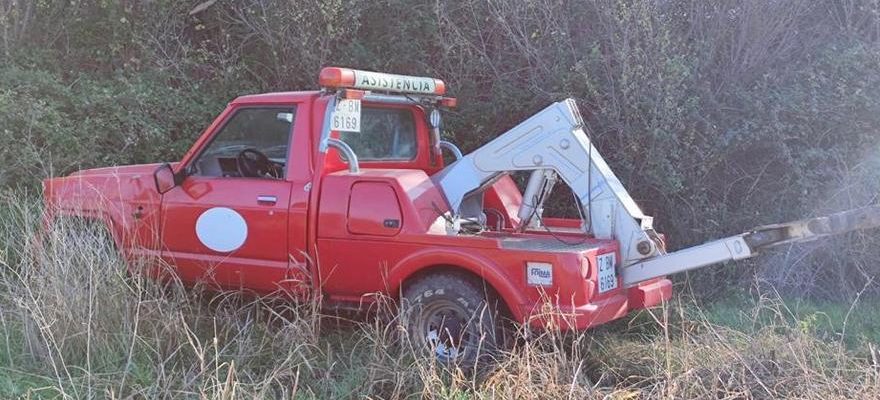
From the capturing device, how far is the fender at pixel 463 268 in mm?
4512

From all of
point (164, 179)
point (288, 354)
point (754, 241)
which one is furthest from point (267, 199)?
point (754, 241)

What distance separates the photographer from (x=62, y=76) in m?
9.41

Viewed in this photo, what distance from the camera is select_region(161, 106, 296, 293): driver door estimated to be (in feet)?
17.2

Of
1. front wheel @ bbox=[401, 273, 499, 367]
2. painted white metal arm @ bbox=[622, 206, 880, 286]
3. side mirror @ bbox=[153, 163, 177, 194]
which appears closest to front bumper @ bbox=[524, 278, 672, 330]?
painted white metal arm @ bbox=[622, 206, 880, 286]

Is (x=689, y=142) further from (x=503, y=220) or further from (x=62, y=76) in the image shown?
(x=62, y=76)

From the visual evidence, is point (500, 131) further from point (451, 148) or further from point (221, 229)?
point (221, 229)

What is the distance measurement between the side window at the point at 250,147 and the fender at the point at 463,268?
120cm

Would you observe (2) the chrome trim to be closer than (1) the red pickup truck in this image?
No

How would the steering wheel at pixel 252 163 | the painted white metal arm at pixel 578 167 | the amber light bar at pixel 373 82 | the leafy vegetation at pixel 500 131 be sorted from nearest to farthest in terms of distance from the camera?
the leafy vegetation at pixel 500 131 < the painted white metal arm at pixel 578 167 < the amber light bar at pixel 373 82 < the steering wheel at pixel 252 163

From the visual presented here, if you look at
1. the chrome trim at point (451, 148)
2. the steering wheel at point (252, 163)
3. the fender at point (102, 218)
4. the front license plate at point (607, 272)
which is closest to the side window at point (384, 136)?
the chrome trim at point (451, 148)

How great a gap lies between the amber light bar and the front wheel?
4.39 ft

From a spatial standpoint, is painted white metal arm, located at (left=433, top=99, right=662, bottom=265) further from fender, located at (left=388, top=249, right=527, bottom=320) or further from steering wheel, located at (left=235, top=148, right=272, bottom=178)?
steering wheel, located at (left=235, top=148, right=272, bottom=178)

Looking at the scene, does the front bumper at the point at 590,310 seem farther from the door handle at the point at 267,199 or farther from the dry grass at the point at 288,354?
the door handle at the point at 267,199

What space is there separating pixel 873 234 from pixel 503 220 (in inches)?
135
